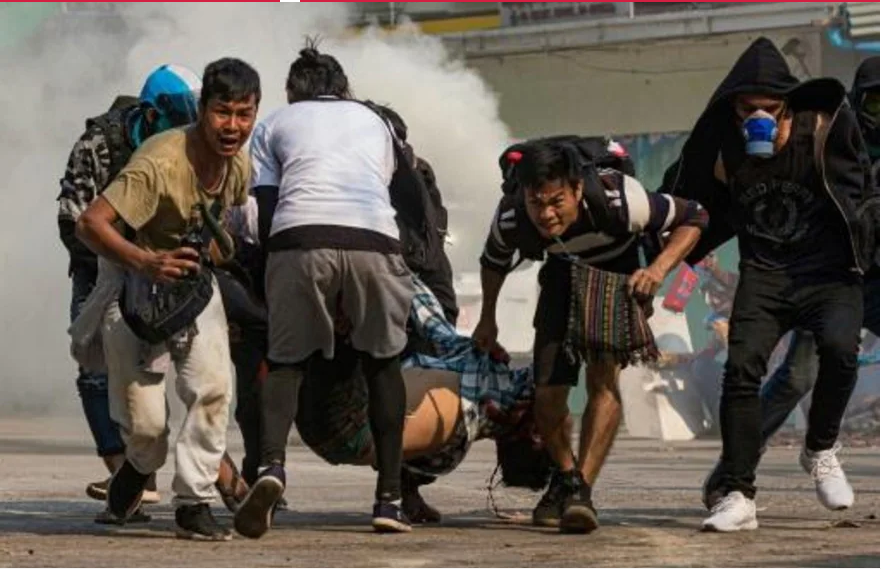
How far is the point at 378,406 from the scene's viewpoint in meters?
8.38

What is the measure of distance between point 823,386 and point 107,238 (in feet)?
9.63

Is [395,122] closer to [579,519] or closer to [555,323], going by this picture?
[555,323]

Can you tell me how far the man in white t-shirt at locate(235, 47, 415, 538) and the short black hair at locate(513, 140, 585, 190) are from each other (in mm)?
494

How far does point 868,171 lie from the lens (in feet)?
29.3

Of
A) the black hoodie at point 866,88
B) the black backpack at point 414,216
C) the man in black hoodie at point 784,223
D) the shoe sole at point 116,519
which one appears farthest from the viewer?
the black hoodie at point 866,88

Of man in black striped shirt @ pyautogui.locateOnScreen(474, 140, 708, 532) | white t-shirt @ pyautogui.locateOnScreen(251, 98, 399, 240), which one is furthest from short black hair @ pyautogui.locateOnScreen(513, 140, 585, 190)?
white t-shirt @ pyautogui.locateOnScreen(251, 98, 399, 240)

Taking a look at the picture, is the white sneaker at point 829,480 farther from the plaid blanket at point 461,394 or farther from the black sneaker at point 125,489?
the black sneaker at point 125,489

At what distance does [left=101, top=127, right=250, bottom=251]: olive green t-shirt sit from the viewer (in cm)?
778

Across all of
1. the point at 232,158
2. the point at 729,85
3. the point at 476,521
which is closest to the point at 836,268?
the point at 729,85

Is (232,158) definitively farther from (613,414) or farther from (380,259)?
(613,414)

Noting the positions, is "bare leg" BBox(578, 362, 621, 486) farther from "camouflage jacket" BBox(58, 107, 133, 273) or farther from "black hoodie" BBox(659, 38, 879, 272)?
"camouflage jacket" BBox(58, 107, 133, 273)

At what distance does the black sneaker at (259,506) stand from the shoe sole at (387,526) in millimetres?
473

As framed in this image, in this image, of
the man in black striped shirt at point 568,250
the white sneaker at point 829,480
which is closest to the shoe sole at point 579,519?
the man in black striped shirt at point 568,250

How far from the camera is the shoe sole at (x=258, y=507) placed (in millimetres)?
7844
